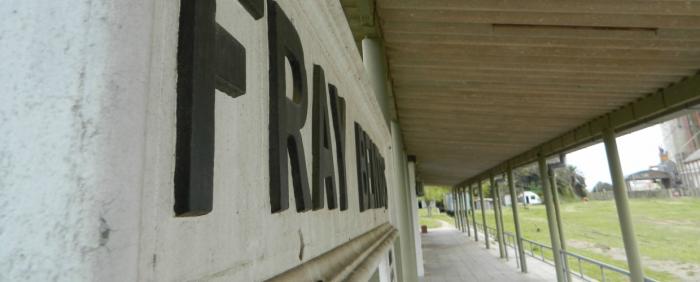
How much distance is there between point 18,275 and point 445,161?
35.6ft

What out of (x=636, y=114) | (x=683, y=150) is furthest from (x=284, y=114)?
(x=683, y=150)

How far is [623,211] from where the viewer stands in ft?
15.9

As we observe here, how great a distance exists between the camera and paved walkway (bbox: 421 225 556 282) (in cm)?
936

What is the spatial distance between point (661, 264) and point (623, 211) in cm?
1536

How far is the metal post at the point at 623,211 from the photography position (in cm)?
470

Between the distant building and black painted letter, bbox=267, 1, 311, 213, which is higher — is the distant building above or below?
above

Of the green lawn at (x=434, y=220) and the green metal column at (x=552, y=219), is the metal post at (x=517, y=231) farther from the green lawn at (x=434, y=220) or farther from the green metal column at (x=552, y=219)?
the green lawn at (x=434, y=220)

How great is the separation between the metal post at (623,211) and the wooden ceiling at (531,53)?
1.77 ft

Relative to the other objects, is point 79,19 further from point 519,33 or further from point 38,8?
point 519,33

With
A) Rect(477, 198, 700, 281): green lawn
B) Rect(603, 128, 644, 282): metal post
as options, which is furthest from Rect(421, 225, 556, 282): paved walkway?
Rect(603, 128, 644, 282): metal post

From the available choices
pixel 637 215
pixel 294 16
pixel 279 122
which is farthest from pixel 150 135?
pixel 637 215

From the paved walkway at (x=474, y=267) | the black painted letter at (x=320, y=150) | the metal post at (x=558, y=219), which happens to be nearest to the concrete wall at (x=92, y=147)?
the black painted letter at (x=320, y=150)

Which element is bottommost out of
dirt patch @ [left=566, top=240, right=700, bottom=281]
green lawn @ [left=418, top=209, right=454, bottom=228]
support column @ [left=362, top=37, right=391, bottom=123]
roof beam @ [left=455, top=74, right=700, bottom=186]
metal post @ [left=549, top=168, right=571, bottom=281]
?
dirt patch @ [left=566, top=240, right=700, bottom=281]

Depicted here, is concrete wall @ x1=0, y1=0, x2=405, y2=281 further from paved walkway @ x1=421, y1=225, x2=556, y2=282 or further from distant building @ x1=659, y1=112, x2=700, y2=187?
distant building @ x1=659, y1=112, x2=700, y2=187
